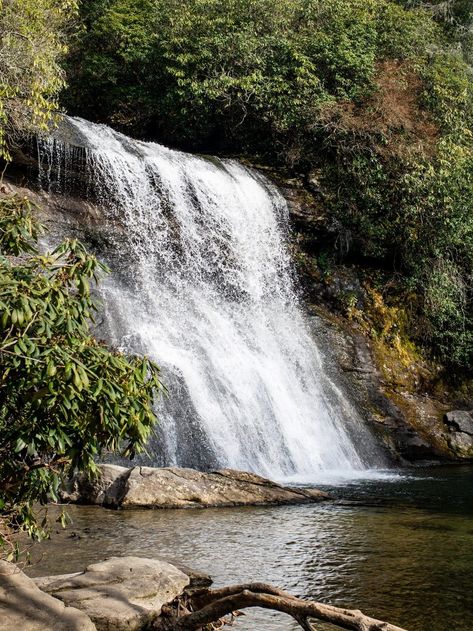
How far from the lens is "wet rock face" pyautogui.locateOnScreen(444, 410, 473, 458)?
1752 centimetres

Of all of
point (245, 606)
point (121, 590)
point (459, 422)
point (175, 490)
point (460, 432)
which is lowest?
point (460, 432)

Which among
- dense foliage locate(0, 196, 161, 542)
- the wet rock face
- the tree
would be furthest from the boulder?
the wet rock face

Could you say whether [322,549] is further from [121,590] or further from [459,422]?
[459,422]

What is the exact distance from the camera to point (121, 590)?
5.23m

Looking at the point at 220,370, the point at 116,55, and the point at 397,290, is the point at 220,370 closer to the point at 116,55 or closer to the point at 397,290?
the point at 397,290

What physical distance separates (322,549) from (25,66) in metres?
11.9

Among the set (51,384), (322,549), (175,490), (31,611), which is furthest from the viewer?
(175,490)

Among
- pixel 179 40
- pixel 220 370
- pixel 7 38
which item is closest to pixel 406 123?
pixel 179 40

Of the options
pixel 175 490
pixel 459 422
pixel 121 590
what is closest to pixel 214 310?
pixel 459 422

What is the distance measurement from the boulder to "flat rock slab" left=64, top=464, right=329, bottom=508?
14.9ft

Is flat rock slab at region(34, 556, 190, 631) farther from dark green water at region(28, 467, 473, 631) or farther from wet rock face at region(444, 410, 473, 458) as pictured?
wet rock face at region(444, 410, 473, 458)

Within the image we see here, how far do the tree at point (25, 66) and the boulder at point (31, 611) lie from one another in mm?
9090

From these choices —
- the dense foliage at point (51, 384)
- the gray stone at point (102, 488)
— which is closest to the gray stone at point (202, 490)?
the gray stone at point (102, 488)

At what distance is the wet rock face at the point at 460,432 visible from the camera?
17.5 meters
